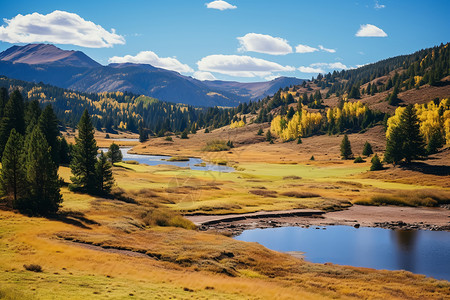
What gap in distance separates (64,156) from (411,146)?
92574mm

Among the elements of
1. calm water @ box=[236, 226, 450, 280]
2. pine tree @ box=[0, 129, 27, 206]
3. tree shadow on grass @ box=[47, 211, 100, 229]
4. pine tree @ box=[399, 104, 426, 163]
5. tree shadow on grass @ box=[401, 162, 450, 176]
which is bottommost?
calm water @ box=[236, 226, 450, 280]

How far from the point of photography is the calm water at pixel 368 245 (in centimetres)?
3966

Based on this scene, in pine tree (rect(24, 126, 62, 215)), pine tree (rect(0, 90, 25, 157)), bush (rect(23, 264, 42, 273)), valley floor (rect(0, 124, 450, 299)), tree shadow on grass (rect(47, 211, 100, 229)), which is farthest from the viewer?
pine tree (rect(0, 90, 25, 157))

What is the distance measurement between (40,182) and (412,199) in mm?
64811

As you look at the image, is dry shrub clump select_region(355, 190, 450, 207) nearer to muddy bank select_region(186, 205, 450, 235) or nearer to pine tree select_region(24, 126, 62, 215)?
muddy bank select_region(186, 205, 450, 235)

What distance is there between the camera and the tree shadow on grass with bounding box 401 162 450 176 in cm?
9356

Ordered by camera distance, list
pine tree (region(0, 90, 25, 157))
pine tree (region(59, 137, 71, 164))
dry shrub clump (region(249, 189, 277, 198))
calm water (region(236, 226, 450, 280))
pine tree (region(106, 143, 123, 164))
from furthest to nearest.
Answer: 1. pine tree (region(106, 143, 123, 164))
2. pine tree (region(59, 137, 71, 164))
3. pine tree (region(0, 90, 25, 157))
4. dry shrub clump (region(249, 189, 277, 198))
5. calm water (region(236, 226, 450, 280))

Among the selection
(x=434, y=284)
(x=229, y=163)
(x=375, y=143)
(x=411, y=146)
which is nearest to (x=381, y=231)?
(x=434, y=284)

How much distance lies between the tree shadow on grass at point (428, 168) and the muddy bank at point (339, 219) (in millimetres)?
30440

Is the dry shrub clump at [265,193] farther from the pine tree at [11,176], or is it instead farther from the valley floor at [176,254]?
the pine tree at [11,176]

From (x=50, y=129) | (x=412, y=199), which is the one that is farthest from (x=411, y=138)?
(x=50, y=129)

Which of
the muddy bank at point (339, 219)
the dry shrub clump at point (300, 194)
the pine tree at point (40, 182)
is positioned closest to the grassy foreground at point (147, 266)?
the pine tree at point (40, 182)

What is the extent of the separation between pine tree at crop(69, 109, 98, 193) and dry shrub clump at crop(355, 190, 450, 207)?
1968 inches

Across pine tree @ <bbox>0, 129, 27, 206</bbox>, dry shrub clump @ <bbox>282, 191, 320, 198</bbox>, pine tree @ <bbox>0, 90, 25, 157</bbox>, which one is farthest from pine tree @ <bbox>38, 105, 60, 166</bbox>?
dry shrub clump @ <bbox>282, 191, 320, 198</bbox>
